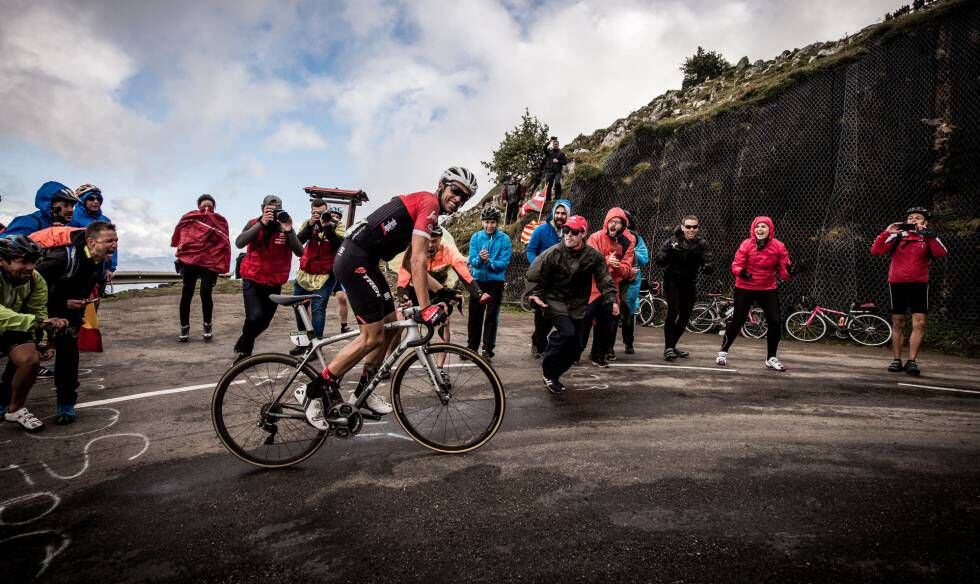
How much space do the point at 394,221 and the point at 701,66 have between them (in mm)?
45646

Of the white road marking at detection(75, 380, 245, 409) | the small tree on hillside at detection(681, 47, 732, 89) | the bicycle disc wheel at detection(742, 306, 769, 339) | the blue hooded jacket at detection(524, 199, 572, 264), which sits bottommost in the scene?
the white road marking at detection(75, 380, 245, 409)

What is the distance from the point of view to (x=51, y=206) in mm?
5328

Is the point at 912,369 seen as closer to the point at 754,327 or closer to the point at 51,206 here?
the point at 754,327

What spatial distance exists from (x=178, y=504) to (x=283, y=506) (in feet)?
2.15

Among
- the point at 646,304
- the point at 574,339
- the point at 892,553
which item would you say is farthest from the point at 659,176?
the point at 892,553

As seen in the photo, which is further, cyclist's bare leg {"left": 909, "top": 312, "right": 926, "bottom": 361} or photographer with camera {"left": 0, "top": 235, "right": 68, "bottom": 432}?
cyclist's bare leg {"left": 909, "top": 312, "right": 926, "bottom": 361}

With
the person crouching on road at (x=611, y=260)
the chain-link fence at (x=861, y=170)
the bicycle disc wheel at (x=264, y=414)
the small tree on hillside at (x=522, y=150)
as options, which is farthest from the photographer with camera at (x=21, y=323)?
the small tree on hillside at (x=522, y=150)

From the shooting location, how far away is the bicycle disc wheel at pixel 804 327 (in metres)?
10.2

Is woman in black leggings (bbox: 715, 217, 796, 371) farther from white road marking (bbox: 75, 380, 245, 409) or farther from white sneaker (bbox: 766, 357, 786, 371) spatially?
white road marking (bbox: 75, 380, 245, 409)

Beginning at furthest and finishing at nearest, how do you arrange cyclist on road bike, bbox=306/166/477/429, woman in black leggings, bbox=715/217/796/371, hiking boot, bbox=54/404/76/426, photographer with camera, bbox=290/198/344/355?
1. photographer with camera, bbox=290/198/344/355
2. woman in black leggings, bbox=715/217/796/371
3. hiking boot, bbox=54/404/76/426
4. cyclist on road bike, bbox=306/166/477/429

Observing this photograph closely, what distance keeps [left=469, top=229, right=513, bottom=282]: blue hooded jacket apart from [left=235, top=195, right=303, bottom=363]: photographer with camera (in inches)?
100

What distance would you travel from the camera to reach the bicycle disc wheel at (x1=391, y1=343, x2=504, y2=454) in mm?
3277

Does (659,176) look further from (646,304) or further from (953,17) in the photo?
(953,17)

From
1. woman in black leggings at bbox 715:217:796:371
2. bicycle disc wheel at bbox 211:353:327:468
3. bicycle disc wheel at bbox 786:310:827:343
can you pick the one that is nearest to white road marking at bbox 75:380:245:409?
bicycle disc wheel at bbox 211:353:327:468
